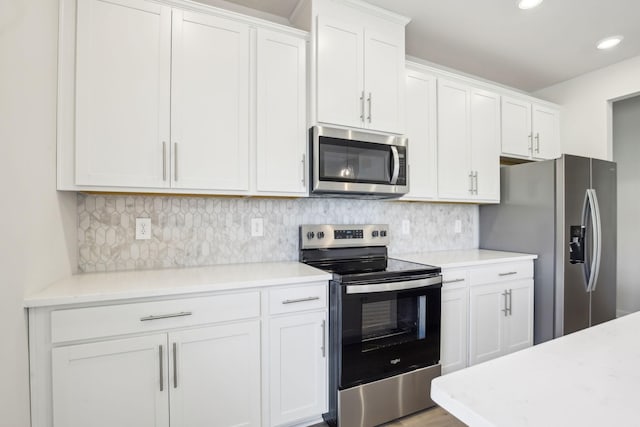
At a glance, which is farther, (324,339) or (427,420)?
(427,420)

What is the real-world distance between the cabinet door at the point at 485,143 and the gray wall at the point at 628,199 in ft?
6.96

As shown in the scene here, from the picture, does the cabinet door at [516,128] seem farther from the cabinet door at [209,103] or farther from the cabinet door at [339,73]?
the cabinet door at [209,103]

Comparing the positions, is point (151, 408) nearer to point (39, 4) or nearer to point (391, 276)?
point (391, 276)

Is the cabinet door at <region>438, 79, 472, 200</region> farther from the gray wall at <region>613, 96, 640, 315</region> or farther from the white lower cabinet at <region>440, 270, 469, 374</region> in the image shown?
the gray wall at <region>613, 96, 640, 315</region>

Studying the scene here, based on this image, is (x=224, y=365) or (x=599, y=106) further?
(x=599, y=106)

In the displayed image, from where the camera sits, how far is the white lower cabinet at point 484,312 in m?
2.26

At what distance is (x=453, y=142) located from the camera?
2672mm

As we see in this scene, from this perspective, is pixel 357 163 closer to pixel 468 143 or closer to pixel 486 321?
pixel 468 143

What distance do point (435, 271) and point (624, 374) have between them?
52.2 inches

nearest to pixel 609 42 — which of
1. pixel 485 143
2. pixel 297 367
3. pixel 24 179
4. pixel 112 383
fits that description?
pixel 485 143

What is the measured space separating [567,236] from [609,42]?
66.4 inches

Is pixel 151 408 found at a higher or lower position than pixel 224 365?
lower

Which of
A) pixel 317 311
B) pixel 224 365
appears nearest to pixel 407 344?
pixel 317 311

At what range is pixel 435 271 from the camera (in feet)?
6.68
